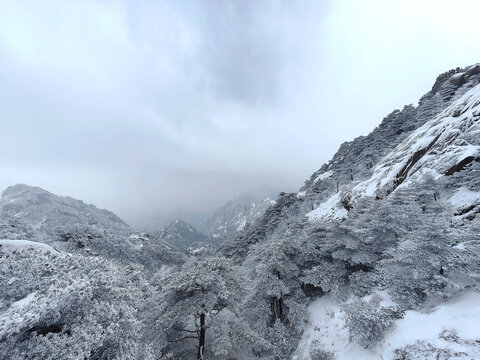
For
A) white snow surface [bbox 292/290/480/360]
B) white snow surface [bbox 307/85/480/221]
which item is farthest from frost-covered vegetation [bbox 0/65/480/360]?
white snow surface [bbox 307/85/480/221]

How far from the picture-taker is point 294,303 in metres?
17.7

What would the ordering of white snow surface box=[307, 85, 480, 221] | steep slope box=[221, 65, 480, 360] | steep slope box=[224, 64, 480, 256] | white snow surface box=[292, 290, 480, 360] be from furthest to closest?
steep slope box=[224, 64, 480, 256], white snow surface box=[307, 85, 480, 221], steep slope box=[221, 65, 480, 360], white snow surface box=[292, 290, 480, 360]

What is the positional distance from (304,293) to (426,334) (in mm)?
10885

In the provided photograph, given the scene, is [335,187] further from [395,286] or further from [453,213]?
[395,286]

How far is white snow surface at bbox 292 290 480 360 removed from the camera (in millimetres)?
8289

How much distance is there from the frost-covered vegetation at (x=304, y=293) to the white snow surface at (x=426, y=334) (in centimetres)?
6

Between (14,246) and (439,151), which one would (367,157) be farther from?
(14,246)

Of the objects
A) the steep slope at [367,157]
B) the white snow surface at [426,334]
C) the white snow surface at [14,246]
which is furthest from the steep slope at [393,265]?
the steep slope at [367,157]

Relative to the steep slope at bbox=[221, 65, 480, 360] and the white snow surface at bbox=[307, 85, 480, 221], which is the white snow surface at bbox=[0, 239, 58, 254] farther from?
the white snow surface at bbox=[307, 85, 480, 221]

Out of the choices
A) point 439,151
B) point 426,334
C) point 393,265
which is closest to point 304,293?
point 393,265

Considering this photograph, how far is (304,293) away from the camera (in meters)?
19.5

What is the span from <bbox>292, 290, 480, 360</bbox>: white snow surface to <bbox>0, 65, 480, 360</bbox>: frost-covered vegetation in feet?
0.18

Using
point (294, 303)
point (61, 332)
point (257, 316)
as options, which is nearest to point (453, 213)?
point (294, 303)

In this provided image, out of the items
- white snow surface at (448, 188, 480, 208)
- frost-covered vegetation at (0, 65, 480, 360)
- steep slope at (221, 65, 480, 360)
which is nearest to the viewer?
frost-covered vegetation at (0, 65, 480, 360)
